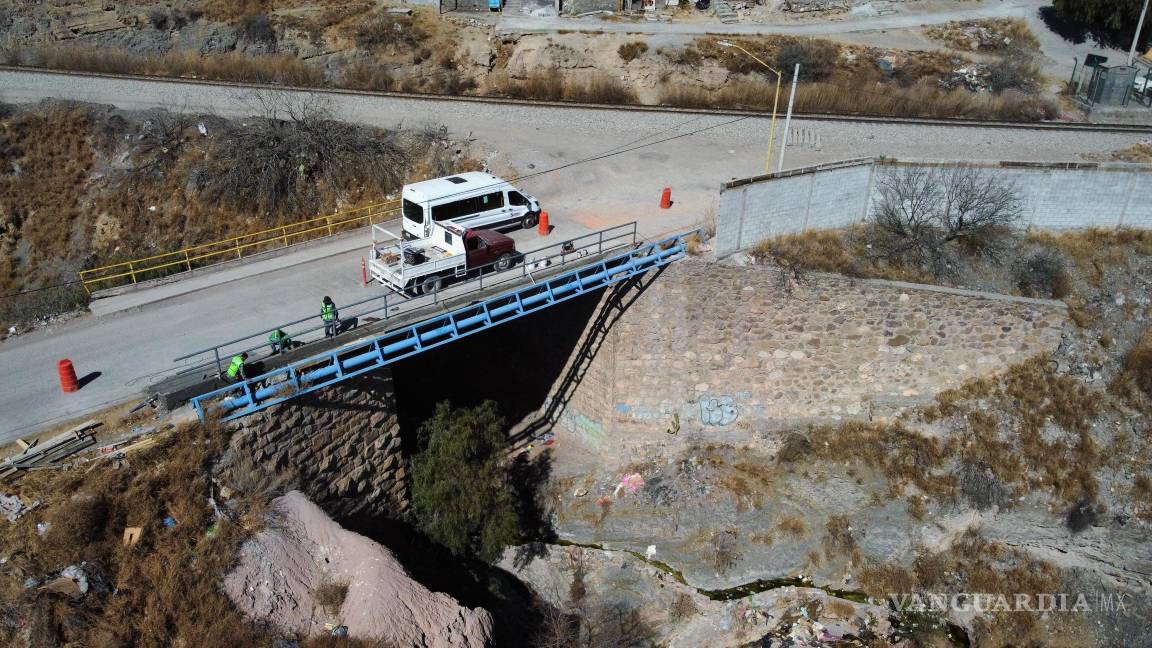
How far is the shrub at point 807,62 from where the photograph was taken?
3519 cm

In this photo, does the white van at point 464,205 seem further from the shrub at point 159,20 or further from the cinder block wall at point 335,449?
the shrub at point 159,20

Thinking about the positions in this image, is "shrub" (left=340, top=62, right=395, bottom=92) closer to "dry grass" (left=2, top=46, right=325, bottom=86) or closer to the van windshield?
"dry grass" (left=2, top=46, right=325, bottom=86)

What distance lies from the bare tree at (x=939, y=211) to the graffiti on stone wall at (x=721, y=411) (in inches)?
230

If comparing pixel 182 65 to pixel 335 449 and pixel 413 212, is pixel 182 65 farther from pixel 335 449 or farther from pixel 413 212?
pixel 335 449

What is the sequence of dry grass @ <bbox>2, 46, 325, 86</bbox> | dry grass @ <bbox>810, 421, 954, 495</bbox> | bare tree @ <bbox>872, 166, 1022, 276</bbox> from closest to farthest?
dry grass @ <bbox>810, 421, 954, 495</bbox>, bare tree @ <bbox>872, 166, 1022, 276</bbox>, dry grass @ <bbox>2, 46, 325, 86</bbox>

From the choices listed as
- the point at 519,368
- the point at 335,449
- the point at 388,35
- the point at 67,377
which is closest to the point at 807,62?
the point at 388,35

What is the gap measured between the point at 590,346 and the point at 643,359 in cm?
153

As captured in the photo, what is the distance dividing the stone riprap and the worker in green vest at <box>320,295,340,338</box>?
23.2ft

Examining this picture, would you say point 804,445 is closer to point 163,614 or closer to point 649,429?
point 649,429

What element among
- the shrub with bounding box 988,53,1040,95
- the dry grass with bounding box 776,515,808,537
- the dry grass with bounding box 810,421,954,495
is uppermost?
the shrub with bounding box 988,53,1040,95

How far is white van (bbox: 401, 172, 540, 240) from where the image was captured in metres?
20.7

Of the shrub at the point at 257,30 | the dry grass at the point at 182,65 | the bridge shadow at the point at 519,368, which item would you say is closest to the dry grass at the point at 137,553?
the bridge shadow at the point at 519,368

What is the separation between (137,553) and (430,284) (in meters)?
8.39

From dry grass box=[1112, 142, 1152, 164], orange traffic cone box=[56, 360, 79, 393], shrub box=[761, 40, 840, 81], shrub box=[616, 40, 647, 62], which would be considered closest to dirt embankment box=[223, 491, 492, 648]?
orange traffic cone box=[56, 360, 79, 393]
